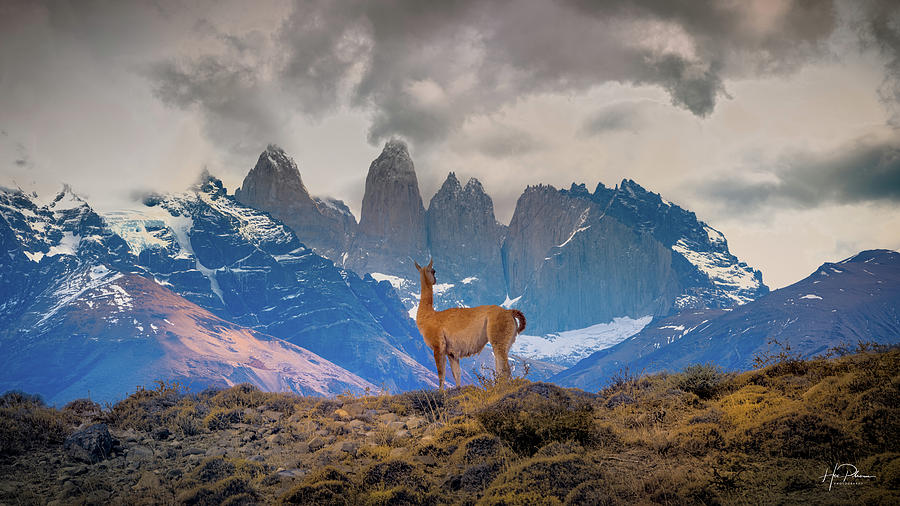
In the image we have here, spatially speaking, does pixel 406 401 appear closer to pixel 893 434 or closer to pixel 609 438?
pixel 609 438

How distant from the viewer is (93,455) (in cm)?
1308

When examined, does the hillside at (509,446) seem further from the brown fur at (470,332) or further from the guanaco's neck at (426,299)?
the guanaco's neck at (426,299)

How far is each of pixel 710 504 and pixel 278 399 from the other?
13.6 metres

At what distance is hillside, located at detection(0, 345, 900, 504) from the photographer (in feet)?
30.0

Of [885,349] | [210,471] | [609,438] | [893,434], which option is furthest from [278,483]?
[885,349]

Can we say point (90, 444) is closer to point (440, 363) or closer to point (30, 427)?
point (30, 427)

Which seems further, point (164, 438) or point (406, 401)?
point (406, 401)
